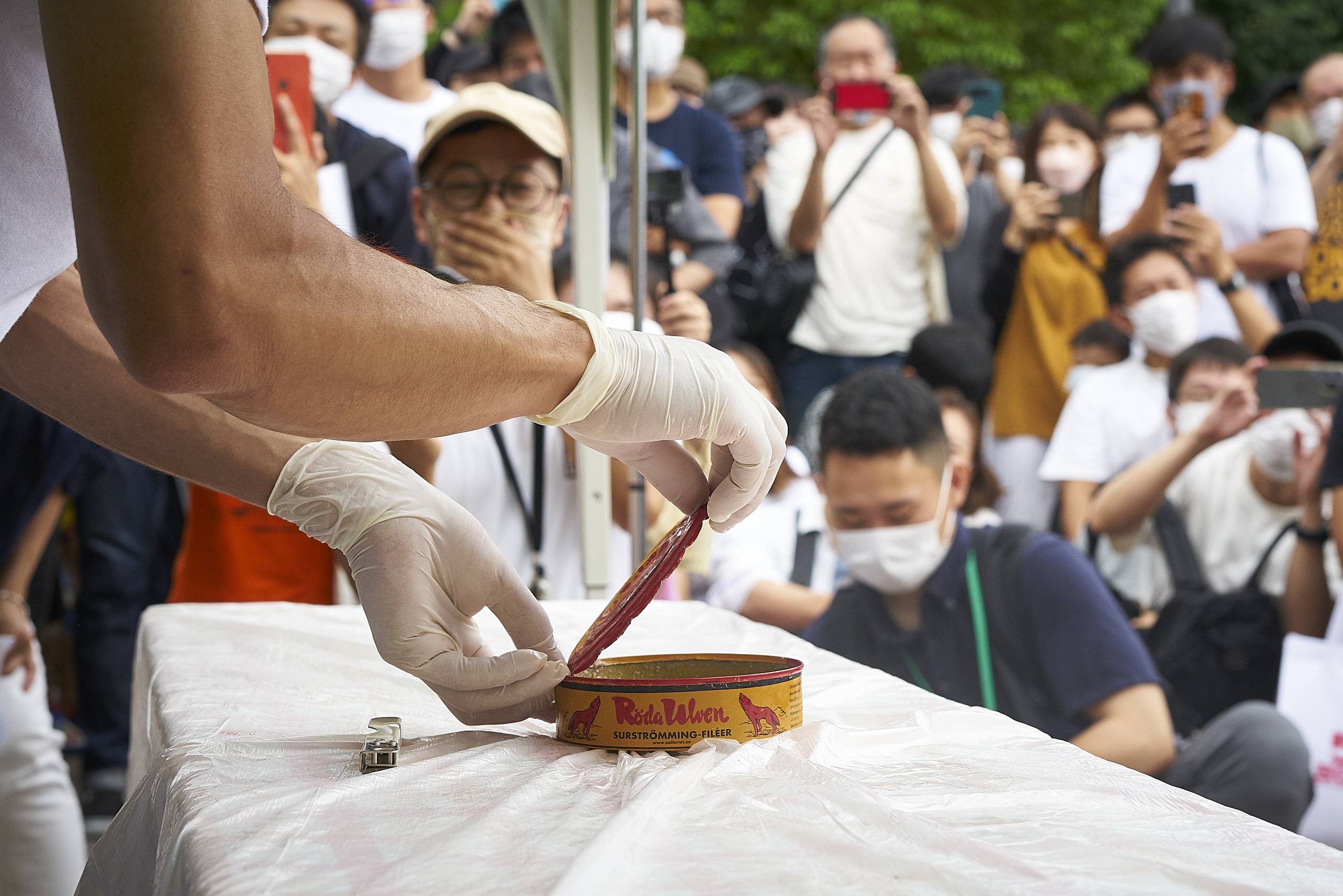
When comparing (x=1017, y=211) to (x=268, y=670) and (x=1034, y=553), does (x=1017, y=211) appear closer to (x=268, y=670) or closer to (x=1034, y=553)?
(x=1034, y=553)

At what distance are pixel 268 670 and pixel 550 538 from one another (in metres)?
1.17

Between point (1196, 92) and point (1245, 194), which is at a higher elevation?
point (1196, 92)

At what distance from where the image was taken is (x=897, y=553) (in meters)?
2.74

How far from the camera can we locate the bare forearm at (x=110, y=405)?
1246 millimetres

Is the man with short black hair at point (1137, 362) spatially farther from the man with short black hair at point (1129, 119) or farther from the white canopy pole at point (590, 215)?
the white canopy pole at point (590, 215)

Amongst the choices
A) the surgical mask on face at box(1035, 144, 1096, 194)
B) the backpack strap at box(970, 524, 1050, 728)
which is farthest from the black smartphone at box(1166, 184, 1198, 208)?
the backpack strap at box(970, 524, 1050, 728)

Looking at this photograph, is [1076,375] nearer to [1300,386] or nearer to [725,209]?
[1300,386]

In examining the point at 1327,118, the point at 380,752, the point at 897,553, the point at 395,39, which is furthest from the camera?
the point at 1327,118

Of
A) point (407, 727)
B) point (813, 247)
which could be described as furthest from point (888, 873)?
point (813, 247)

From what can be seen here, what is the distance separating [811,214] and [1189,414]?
124cm

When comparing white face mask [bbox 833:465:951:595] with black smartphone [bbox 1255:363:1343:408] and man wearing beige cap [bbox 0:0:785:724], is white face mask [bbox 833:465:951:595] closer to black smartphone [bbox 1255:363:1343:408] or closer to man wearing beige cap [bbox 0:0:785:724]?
black smartphone [bbox 1255:363:1343:408]

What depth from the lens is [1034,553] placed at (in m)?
2.58

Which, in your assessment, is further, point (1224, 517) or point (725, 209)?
point (725, 209)

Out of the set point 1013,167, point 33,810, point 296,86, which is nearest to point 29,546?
point 33,810
